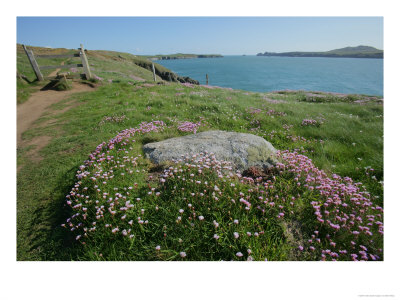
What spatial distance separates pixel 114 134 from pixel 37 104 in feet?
31.2

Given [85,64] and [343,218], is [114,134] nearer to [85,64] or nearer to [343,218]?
[343,218]

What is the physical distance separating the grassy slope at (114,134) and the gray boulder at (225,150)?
1.44 meters

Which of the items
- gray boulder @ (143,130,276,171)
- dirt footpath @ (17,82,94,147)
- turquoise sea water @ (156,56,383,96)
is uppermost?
turquoise sea water @ (156,56,383,96)

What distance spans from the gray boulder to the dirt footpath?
19.9 feet

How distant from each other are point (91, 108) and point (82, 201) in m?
9.40


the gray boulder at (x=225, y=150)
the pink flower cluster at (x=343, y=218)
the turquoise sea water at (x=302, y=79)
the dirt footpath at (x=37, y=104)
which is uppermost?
the turquoise sea water at (x=302, y=79)

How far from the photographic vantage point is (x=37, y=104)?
41.1 ft

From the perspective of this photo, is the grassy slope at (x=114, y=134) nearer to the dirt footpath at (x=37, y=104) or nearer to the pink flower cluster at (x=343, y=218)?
the dirt footpath at (x=37, y=104)

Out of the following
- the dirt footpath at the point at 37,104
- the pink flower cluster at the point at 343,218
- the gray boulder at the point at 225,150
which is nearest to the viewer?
the pink flower cluster at the point at 343,218

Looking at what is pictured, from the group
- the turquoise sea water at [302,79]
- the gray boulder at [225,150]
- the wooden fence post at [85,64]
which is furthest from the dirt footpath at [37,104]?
the turquoise sea water at [302,79]

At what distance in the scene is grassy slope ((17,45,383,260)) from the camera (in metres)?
3.64

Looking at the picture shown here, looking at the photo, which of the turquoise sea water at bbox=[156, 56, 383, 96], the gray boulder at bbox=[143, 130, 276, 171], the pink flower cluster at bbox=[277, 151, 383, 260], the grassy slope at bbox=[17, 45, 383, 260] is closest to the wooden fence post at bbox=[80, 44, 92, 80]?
the grassy slope at bbox=[17, 45, 383, 260]

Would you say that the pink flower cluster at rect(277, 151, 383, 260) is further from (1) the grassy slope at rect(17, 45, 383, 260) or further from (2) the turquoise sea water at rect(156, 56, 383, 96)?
(2) the turquoise sea water at rect(156, 56, 383, 96)

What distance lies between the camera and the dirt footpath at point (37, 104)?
9.30 metres
